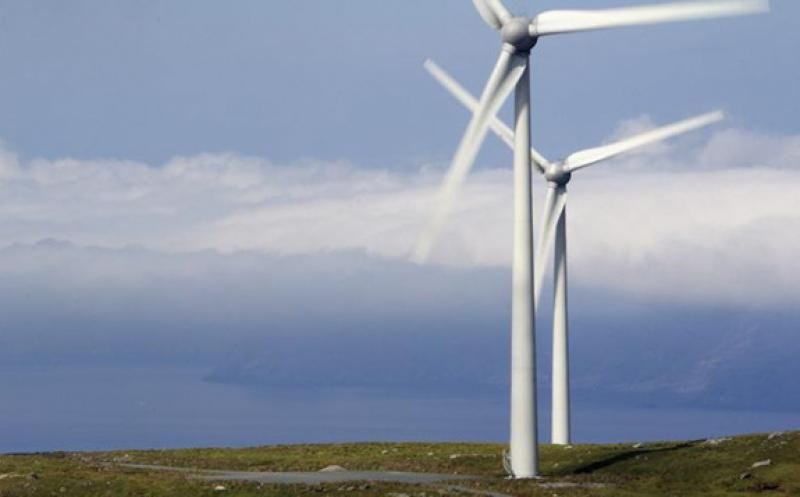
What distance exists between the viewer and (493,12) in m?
90.8

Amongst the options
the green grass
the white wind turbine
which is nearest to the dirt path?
the green grass

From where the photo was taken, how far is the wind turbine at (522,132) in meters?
87.4

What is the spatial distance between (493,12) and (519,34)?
2645 mm

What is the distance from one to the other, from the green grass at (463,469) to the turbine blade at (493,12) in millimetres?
28293

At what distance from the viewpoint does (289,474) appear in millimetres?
99188

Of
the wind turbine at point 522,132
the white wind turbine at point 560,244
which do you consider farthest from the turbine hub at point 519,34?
the white wind turbine at point 560,244

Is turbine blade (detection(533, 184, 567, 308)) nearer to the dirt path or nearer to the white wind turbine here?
the white wind turbine

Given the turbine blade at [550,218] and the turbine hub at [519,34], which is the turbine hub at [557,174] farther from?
the turbine hub at [519,34]

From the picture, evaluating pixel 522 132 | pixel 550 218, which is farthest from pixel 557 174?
pixel 522 132

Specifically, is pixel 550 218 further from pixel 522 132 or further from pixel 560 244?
pixel 522 132

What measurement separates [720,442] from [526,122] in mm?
29629

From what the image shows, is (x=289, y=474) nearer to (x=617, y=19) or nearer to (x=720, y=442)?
(x=720, y=442)

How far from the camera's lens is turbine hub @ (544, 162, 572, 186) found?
116 meters

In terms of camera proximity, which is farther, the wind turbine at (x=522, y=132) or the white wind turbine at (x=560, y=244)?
the white wind turbine at (x=560, y=244)
